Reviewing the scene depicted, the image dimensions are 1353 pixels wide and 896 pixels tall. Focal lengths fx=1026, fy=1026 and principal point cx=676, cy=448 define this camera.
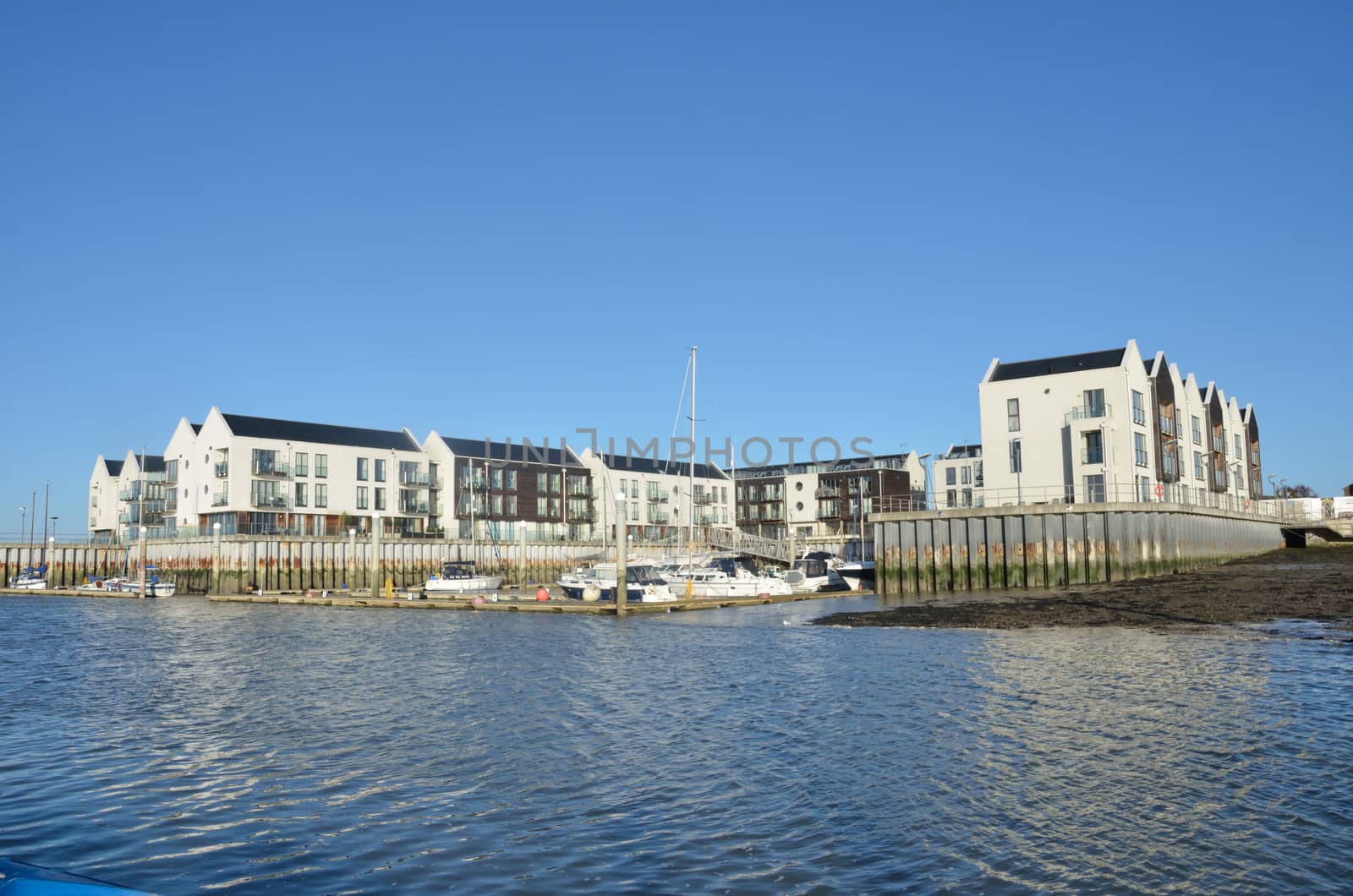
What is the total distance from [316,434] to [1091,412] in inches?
2696

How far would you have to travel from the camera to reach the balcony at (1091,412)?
6731 cm

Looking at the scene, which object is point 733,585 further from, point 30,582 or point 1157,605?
point 30,582

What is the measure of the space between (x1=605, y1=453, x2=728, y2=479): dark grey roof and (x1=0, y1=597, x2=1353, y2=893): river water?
87.0 meters

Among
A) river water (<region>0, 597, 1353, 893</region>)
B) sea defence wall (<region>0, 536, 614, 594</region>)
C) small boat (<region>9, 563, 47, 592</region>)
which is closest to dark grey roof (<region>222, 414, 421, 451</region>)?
sea defence wall (<region>0, 536, 614, 594</region>)

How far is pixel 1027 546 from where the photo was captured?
55344 millimetres

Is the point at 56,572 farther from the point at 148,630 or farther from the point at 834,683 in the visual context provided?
the point at 834,683

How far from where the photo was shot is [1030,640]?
32.5 m

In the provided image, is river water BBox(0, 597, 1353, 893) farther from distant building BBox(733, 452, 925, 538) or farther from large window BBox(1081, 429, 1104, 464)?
distant building BBox(733, 452, 925, 538)

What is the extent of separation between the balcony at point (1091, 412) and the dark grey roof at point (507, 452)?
6010 centimetres

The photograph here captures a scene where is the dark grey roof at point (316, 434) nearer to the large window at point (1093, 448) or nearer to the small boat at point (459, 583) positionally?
the small boat at point (459, 583)

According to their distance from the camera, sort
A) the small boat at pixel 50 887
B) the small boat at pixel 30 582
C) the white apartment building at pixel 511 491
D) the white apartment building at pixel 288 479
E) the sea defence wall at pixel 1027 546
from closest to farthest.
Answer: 1. the small boat at pixel 50 887
2. the sea defence wall at pixel 1027 546
3. the small boat at pixel 30 582
4. the white apartment building at pixel 288 479
5. the white apartment building at pixel 511 491

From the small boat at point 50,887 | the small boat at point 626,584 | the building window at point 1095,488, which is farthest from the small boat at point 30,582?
the small boat at point 50,887

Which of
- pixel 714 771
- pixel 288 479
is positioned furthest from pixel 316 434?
pixel 714 771

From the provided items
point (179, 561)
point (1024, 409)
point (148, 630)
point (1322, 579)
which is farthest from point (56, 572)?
point (1322, 579)
